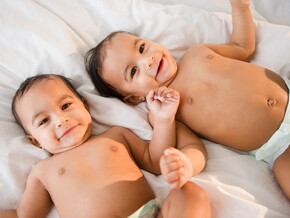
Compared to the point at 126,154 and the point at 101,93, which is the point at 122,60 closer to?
the point at 101,93

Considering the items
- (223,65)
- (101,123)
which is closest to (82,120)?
(101,123)

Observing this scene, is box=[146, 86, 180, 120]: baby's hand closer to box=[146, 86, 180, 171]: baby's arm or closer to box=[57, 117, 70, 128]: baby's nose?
box=[146, 86, 180, 171]: baby's arm

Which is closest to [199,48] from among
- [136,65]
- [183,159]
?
[136,65]

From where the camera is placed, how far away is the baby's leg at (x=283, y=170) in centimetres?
117

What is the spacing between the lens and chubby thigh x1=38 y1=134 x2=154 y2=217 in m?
1.16

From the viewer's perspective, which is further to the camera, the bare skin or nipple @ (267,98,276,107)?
nipple @ (267,98,276,107)

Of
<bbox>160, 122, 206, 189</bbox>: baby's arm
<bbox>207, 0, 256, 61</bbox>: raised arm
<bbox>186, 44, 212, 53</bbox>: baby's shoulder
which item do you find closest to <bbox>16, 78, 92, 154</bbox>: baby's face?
<bbox>160, 122, 206, 189</bbox>: baby's arm

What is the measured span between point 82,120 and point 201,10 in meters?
0.80

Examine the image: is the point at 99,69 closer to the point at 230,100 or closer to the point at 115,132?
the point at 115,132

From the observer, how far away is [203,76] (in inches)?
54.3

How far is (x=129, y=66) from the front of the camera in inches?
55.0

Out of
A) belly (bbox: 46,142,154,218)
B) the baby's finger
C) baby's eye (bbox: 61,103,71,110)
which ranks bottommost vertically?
belly (bbox: 46,142,154,218)

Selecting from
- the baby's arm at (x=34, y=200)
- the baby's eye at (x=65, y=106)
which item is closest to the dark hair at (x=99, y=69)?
the baby's eye at (x=65, y=106)

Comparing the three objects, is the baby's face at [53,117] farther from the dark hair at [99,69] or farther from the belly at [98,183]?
the dark hair at [99,69]
